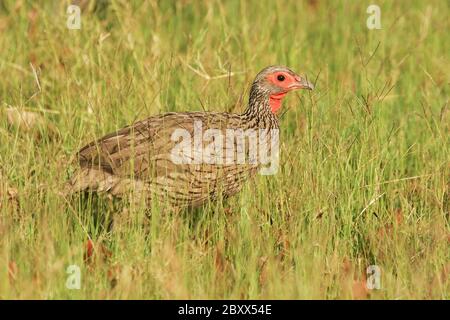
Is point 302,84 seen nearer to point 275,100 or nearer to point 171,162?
point 275,100

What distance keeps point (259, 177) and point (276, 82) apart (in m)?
0.64

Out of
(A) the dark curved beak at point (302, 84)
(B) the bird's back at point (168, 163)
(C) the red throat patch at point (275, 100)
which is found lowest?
(B) the bird's back at point (168, 163)

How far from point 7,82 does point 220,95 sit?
61.8 inches

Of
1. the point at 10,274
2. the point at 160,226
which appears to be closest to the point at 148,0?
the point at 160,226

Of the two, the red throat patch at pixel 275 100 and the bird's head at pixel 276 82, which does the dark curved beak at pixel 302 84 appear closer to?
the bird's head at pixel 276 82

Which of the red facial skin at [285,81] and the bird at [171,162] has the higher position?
the red facial skin at [285,81]

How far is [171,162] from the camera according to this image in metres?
5.93

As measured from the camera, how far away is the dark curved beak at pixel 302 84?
6391mm

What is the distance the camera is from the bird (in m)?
5.91

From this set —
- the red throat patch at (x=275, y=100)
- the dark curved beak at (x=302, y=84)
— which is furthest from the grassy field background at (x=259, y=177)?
the red throat patch at (x=275, y=100)

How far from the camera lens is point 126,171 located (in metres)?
5.93

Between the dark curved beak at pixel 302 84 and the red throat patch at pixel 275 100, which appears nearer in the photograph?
the dark curved beak at pixel 302 84

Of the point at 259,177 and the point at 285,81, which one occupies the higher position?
the point at 285,81

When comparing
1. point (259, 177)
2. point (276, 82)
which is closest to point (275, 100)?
point (276, 82)
